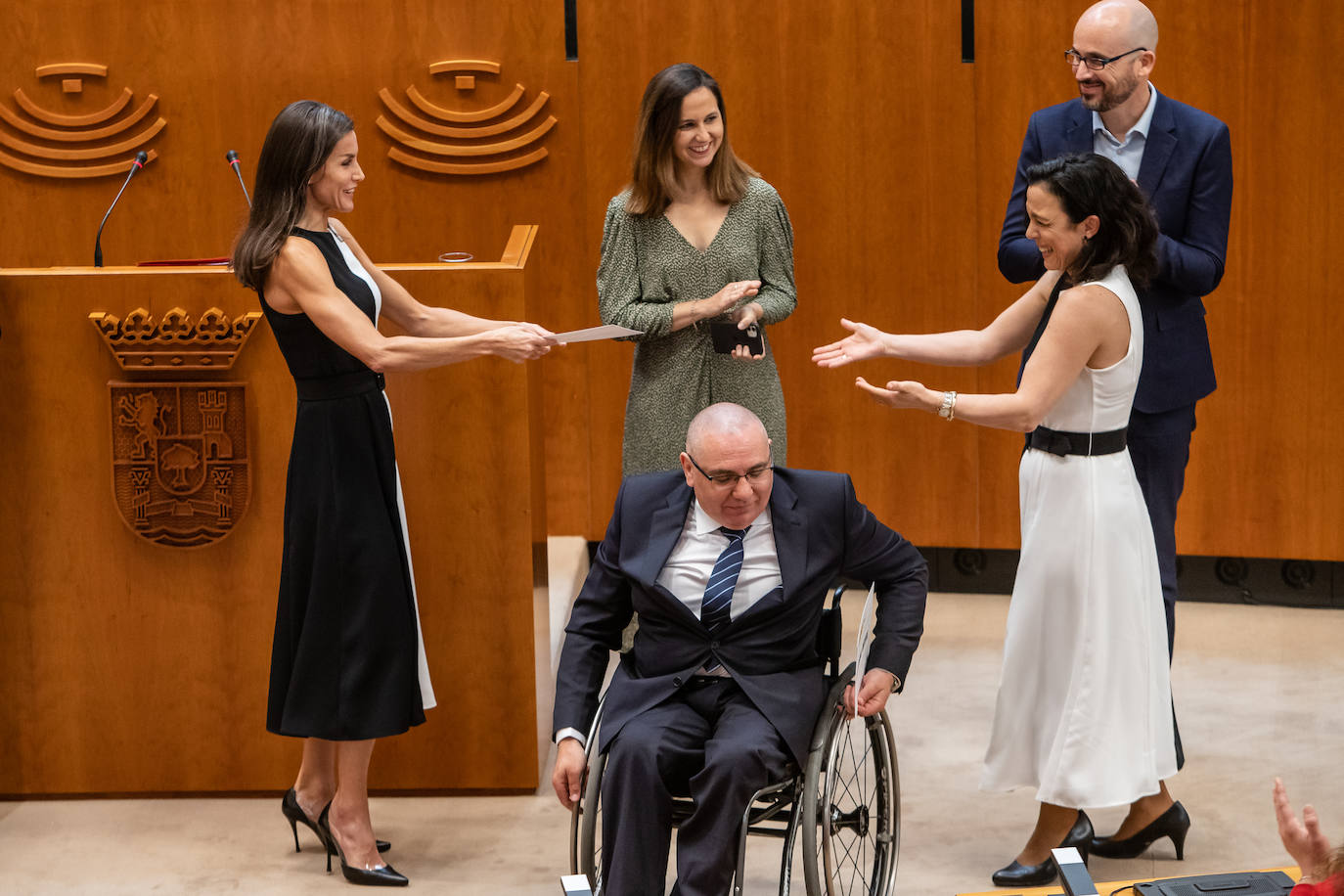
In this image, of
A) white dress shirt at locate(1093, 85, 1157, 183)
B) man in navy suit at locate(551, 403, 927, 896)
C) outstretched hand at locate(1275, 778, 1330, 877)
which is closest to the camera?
outstretched hand at locate(1275, 778, 1330, 877)

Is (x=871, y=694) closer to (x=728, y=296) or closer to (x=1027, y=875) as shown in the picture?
(x=1027, y=875)

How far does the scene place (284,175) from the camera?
3.49 meters

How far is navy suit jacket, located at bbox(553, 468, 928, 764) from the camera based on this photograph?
10.2ft

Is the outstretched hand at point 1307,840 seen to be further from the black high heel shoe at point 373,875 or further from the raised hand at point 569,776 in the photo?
the black high heel shoe at point 373,875

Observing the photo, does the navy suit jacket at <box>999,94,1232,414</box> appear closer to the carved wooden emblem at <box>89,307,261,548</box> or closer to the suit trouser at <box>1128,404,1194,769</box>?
the suit trouser at <box>1128,404,1194,769</box>

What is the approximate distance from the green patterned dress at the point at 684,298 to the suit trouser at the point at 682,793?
1.16m

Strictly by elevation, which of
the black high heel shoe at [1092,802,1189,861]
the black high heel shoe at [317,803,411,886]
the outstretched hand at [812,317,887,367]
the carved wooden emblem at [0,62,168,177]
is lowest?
the black high heel shoe at [317,803,411,886]

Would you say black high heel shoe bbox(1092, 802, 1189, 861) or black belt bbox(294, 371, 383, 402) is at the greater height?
black belt bbox(294, 371, 383, 402)

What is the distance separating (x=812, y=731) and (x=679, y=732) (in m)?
0.25

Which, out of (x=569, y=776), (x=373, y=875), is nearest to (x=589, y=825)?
(x=569, y=776)

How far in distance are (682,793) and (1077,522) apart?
1.03 m

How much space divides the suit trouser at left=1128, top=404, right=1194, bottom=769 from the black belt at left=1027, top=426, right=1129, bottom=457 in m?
0.40

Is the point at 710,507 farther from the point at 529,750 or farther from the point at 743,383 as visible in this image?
the point at 529,750

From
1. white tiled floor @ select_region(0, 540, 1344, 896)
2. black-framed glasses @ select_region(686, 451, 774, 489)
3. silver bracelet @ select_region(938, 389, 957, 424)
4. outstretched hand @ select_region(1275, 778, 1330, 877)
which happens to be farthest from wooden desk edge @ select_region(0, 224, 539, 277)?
outstretched hand @ select_region(1275, 778, 1330, 877)
